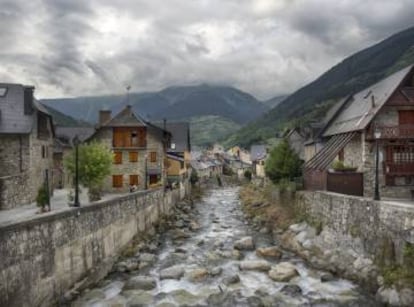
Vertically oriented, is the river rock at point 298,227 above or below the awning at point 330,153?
below

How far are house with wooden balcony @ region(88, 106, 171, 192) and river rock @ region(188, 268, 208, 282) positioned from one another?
26399 millimetres

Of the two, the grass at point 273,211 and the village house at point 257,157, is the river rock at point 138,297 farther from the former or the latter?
the village house at point 257,157

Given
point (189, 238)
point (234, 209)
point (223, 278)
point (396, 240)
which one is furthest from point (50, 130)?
point (396, 240)

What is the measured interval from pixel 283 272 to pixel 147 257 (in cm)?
882

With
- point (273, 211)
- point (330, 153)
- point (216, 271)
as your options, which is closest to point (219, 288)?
point (216, 271)

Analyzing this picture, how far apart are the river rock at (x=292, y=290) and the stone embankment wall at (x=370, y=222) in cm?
428

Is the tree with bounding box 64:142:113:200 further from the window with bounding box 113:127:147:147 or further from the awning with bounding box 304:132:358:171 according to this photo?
the awning with bounding box 304:132:358:171

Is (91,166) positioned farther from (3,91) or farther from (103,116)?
(103,116)

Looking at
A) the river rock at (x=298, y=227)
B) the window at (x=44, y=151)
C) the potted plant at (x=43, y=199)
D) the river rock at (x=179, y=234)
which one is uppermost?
the window at (x=44, y=151)

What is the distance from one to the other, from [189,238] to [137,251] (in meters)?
6.40

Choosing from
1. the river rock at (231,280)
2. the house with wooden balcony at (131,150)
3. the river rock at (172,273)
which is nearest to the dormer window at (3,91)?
the house with wooden balcony at (131,150)

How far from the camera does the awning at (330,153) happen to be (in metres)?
36.4

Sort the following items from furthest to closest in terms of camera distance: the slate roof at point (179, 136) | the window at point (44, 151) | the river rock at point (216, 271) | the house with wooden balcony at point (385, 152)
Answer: the slate roof at point (179, 136) → the window at point (44, 151) → the house with wooden balcony at point (385, 152) → the river rock at point (216, 271)

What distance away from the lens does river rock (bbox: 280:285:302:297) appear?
20656mm
